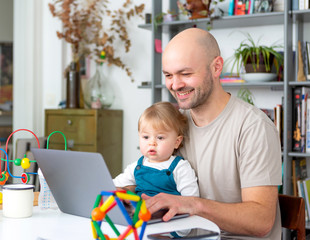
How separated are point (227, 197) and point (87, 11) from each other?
274 cm

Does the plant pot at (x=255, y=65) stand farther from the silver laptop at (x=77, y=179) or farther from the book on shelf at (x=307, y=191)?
the silver laptop at (x=77, y=179)

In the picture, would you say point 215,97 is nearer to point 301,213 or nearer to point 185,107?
point 185,107

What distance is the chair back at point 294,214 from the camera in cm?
162

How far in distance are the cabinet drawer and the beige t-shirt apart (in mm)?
1989

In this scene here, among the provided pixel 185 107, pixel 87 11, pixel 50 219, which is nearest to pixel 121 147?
pixel 87 11

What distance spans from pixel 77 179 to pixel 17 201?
0.74 feet

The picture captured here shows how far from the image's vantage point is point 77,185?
1.31 metres

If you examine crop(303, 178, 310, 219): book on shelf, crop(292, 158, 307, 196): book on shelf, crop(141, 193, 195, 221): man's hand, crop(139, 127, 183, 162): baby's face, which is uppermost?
crop(139, 127, 183, 162): baby's face

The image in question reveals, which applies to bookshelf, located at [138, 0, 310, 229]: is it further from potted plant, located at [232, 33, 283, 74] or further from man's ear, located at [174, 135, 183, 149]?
man's ear, located at [174, 135, 183, 149]

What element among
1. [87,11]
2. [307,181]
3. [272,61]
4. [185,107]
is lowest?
[307,181]

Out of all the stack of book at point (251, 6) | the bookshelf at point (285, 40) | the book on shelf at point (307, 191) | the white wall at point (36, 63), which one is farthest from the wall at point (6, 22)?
the book on shelf at point (307, 191)

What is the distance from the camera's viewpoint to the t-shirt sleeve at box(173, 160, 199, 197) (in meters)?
1.69

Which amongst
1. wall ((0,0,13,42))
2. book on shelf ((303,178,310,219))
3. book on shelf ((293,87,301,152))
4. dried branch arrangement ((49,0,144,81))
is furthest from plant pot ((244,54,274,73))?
wall ((0,0,13,42))

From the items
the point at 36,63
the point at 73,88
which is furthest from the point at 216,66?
the point at 36,63
